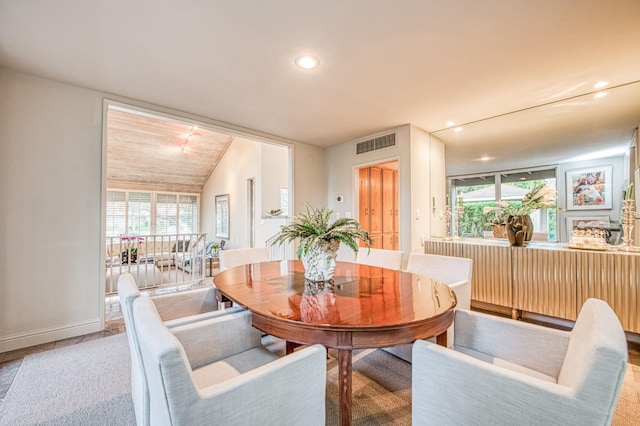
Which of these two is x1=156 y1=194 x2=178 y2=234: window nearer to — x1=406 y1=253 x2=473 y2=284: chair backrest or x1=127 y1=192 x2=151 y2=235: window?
x1=127 y1=192 x2=151 y2=235: window

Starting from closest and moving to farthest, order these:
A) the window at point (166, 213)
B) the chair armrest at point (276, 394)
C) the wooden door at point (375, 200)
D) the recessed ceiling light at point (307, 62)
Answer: the chair armrest at point (276, 394)
the recessed ceiling light at point (307, 62)
the wooden door at point (375, 200)
the window at point (166, 213)

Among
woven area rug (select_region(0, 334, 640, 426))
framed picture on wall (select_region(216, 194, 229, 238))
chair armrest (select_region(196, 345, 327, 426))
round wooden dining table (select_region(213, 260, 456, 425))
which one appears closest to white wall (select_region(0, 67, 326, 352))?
woven area rug (select_region(0, 334, 640, 426))

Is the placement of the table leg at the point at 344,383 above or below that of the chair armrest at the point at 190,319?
below

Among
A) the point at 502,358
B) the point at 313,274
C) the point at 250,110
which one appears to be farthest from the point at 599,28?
the point at 250,110

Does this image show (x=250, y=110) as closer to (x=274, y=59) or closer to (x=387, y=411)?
(x=274, y=59)

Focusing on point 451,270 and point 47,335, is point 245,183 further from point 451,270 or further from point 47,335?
point 451,270

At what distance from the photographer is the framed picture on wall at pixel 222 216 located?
7.73m

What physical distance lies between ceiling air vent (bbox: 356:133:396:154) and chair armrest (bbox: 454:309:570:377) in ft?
9.89

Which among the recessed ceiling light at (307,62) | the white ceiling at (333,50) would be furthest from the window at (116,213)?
the recessed ceiling light at (307,62)

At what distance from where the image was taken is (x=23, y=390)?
1821 mm

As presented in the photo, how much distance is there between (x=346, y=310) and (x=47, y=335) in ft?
9.91

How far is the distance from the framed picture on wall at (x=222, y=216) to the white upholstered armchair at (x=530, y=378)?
732cm

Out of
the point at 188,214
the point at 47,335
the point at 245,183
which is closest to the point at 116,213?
the point at 188,214

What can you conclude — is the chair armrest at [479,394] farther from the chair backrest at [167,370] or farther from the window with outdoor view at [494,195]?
the window with outdoor view at [494,195]
